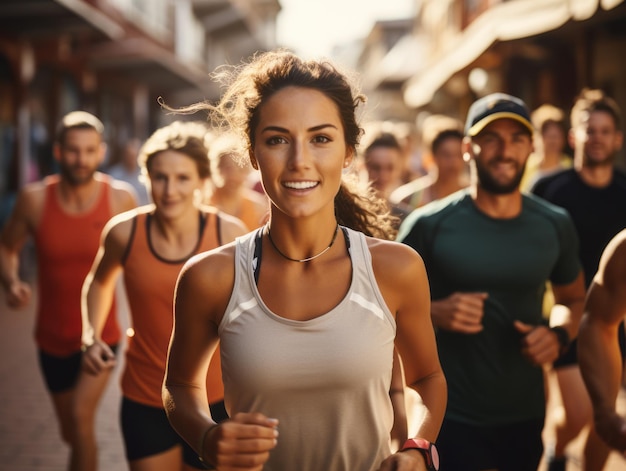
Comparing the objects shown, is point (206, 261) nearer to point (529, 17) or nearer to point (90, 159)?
point (90, 159)

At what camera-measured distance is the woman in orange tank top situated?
3912 mm

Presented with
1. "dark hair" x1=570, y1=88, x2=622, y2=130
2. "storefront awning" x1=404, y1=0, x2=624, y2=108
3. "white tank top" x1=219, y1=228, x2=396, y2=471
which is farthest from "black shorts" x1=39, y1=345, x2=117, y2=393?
"storefront awning" x1=404, y1=0, x2=624, y2=108

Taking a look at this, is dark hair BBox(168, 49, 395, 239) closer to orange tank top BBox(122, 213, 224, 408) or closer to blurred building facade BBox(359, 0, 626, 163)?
blurred building facade BBox(359, 0, 626, 163)

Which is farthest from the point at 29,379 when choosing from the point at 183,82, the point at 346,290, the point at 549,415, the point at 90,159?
the point at 183,82

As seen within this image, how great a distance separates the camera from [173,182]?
420 cm

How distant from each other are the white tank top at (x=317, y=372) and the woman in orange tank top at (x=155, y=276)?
160 cm

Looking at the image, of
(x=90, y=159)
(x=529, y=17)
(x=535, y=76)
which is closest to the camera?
(x=90, y=159)

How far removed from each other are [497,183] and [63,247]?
2916 mm

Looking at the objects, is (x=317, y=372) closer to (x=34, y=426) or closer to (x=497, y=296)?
(x=497, y=296)

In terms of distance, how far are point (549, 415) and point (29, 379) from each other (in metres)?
4.66

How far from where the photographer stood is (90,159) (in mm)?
5621

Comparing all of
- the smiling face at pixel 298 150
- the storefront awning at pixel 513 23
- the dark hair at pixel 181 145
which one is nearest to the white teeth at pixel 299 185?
the smiling face at pixel 298 150

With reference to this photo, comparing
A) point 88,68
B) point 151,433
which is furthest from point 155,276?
point 88,68

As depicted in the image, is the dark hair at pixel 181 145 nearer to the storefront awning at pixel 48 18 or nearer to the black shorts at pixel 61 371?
the black shorts at pixel 61 371
